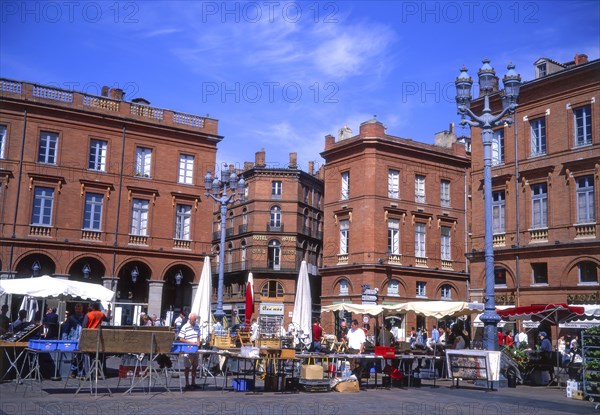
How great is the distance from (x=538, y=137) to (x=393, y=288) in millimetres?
13651

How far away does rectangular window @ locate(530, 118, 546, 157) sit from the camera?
3228 centimetres

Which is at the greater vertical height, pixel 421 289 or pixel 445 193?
pixel 445 193

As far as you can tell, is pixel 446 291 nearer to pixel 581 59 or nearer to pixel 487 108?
pixel 581 59

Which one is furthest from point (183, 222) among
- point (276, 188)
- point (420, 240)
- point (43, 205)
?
point (276, 188)

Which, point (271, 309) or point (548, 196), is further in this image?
point (271, 309)

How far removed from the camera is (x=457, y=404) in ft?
40.4

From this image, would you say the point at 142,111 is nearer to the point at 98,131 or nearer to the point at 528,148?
the point at 98,131

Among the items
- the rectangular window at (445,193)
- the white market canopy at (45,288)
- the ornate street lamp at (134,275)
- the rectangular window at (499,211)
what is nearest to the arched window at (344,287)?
the rectangular window at (445,193)

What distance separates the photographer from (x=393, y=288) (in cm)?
4116

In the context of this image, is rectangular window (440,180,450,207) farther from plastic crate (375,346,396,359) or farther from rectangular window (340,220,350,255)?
plastic crate (375,346,396,359)

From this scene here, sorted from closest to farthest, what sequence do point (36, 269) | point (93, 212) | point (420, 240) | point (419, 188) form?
point (36, 269)
point (93, 212)
point (420, 240)
point (419, 188)

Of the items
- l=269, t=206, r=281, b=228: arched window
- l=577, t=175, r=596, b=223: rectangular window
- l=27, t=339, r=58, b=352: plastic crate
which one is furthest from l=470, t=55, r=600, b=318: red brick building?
l=27, t=339, r=58, b=352: plastic crate

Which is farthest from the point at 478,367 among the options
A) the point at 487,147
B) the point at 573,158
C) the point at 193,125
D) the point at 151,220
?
the point at 193,125

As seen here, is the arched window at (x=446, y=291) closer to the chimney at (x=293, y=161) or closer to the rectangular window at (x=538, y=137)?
the rectangular window at (x=538, y=137)
